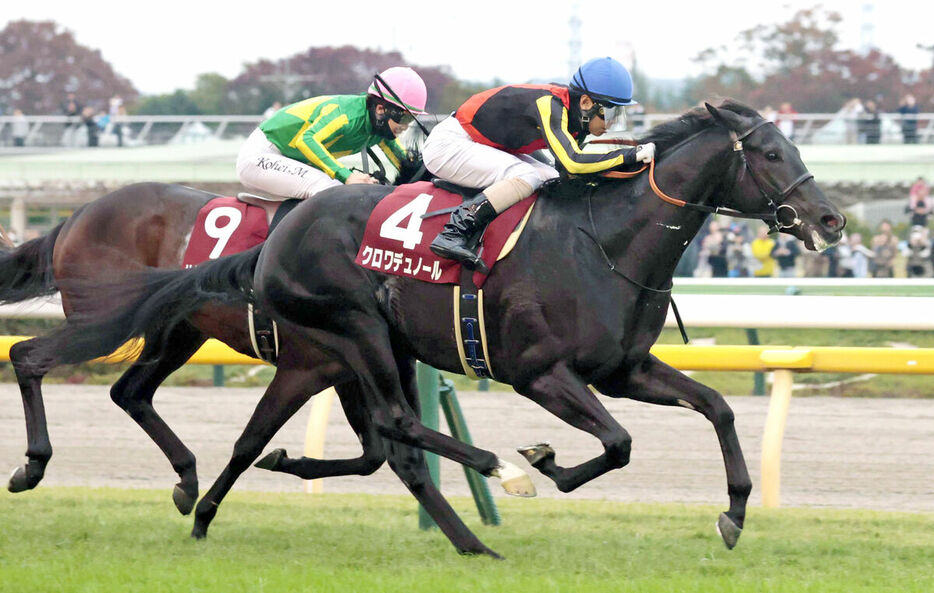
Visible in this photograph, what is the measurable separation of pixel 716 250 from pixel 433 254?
7682 millimetres

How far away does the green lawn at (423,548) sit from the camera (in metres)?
4.04

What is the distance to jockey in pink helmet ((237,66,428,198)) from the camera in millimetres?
5383

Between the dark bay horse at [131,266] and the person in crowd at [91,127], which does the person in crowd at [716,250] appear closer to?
the dark bay horse at [131,266]

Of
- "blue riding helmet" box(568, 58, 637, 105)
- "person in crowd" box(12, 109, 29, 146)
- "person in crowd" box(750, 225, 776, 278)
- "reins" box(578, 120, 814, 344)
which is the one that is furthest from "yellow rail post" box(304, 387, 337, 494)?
"person in crowd" box(12, 109, 29, 146)

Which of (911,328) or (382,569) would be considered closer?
(382,569)

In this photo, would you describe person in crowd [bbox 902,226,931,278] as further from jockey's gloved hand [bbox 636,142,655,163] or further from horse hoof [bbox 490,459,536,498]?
horse hoof [bbox 490,459,536,498]

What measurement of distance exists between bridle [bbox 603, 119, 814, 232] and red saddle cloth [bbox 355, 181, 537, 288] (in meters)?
0.51

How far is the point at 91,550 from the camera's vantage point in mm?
4672

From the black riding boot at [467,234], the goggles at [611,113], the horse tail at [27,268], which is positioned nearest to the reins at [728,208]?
the goggles at [611,113]

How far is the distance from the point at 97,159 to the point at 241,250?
14.8 m

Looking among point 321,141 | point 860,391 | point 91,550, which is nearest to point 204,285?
point 321,141

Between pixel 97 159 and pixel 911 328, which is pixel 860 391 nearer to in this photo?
pixel 911 328

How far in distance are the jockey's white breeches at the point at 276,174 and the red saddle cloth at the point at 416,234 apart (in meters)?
0.60

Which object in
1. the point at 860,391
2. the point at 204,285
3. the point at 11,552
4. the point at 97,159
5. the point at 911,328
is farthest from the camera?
the point at 97,159
